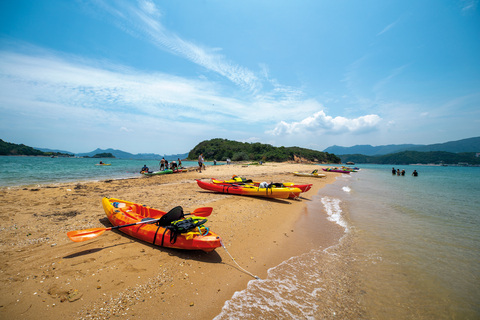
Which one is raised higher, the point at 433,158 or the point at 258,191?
the point at 433,158

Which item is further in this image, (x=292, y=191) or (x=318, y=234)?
(x=292, y=191)

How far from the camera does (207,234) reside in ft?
15.4

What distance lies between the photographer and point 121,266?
404cm

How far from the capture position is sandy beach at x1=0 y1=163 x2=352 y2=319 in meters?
3.04

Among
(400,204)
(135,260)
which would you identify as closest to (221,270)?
(135,260)

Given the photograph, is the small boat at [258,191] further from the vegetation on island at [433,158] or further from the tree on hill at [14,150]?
the vegetation on island at [433,158]

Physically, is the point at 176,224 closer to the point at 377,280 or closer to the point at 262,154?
the point at 377,280

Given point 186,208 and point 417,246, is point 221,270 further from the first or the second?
point 417,246

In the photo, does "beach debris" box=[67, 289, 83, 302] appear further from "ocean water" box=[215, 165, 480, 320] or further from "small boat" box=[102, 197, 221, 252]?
"ocean water" box=[215, 165, 480, 320]

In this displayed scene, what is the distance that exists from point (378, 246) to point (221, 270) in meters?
5.23

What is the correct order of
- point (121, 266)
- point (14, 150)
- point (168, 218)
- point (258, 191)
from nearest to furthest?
point (121, 266), point (168, 218), point (258, 191), point (14, 150)

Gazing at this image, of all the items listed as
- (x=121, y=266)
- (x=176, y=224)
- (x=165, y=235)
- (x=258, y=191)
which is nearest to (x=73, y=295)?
(x=121, y=266)

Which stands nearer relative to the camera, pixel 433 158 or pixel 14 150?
pixel 14 150

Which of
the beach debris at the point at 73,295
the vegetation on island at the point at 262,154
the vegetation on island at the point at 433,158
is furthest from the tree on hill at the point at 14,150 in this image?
the vegetation on island at the point at 433,158
